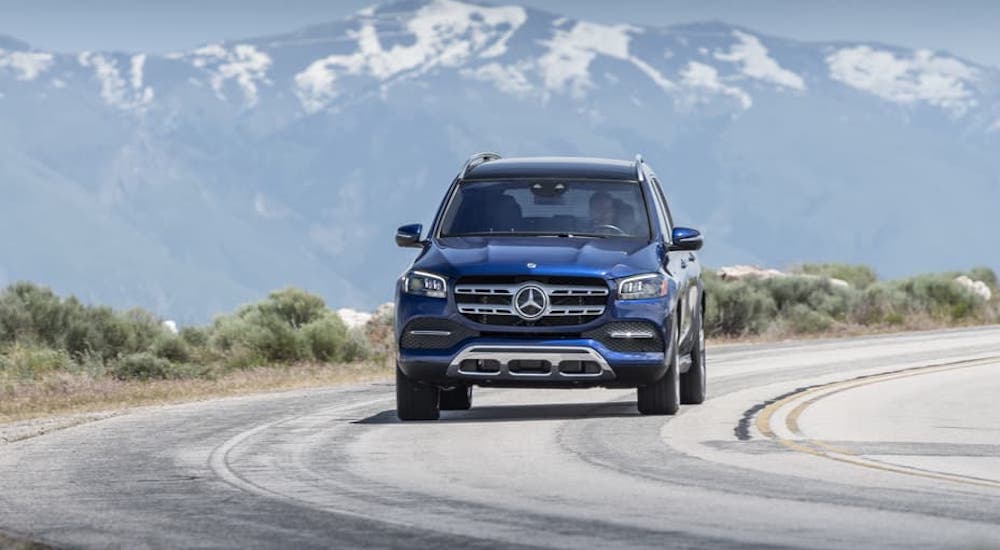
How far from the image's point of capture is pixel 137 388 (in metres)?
22.7

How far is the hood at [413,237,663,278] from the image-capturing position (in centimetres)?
1551

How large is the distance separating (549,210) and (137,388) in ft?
23.9

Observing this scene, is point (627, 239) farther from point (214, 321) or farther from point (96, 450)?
point (214, 321)

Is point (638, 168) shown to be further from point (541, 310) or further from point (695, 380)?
point (541, 310)

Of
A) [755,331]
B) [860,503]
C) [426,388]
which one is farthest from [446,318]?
[755,331]

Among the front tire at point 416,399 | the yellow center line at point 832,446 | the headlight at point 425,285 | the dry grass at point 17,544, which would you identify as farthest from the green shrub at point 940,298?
the dry grass at point 17,544

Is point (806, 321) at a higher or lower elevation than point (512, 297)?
higher

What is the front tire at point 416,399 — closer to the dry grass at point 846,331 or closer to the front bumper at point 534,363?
the front bumper at point 534,363

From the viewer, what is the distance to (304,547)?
9.51 meters

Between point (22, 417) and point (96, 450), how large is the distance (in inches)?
184

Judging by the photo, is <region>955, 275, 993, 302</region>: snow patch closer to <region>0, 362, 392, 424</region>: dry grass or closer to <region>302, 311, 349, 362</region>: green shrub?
<region>302, 311, 349, 362</region>: green shrub

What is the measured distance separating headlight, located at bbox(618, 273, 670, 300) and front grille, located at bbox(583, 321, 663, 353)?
0.73ft

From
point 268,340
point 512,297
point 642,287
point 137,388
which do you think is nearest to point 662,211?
point 642,287

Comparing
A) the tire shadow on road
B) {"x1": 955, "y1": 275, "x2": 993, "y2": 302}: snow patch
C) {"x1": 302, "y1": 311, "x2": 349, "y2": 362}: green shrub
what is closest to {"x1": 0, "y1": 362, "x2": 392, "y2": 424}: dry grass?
{"x1": 302, "y1": 311, "x2": 349, "y2": 362}: green shrub
